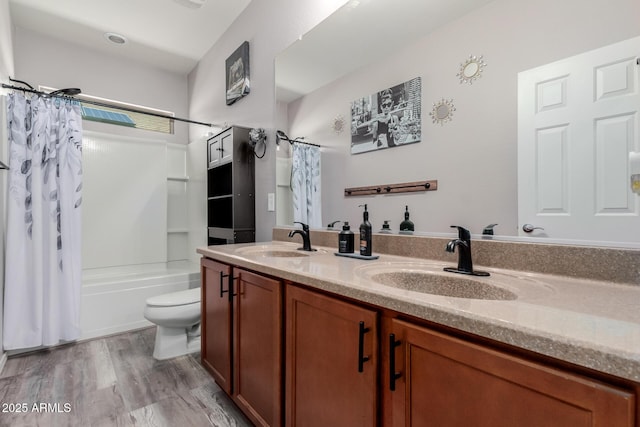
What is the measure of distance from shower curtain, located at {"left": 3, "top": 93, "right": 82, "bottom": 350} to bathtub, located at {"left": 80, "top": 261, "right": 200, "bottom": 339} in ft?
0.60

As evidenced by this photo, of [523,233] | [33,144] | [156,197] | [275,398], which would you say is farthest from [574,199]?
[156,197]

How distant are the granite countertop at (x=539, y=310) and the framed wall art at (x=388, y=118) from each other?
67 centimetres

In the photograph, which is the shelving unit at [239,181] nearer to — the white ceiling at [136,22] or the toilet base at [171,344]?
the toilet base at [171,344]

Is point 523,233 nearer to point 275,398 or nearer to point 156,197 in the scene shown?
point 275,398

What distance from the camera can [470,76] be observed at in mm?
1205

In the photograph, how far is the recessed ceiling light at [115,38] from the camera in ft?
9.76

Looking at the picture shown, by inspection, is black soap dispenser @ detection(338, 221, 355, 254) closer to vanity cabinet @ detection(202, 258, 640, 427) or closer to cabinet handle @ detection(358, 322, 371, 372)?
vanity cabinet @ detection(202, 258, 640, 427)

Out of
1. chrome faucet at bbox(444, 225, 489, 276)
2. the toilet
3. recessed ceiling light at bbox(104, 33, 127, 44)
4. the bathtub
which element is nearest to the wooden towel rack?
chrome faucet at bbox(444, 225, 489, 276)

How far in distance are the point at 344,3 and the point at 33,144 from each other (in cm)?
238

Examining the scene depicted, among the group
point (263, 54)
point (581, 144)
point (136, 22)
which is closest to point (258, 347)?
point (581, 144)

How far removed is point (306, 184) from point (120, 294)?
197 centimetres

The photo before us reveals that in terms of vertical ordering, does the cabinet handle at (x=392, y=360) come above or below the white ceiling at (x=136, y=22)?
below

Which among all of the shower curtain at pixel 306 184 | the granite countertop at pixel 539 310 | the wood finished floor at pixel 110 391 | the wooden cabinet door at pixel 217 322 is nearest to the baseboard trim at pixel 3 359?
the wood finished floor at pixel 110 391

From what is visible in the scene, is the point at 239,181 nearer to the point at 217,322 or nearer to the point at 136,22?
the point at 217,322
